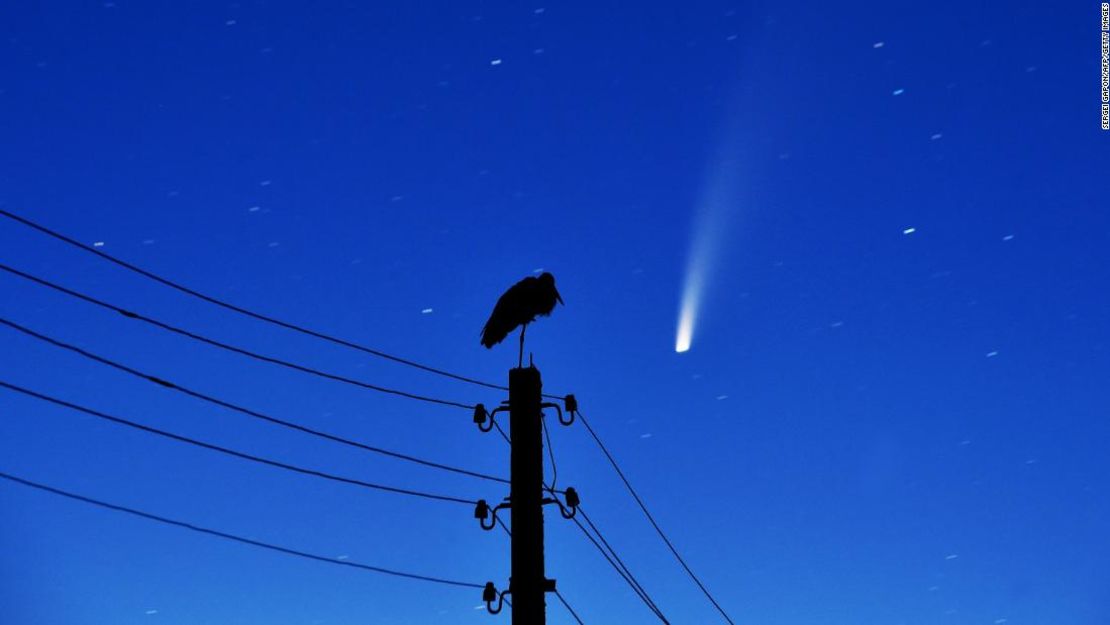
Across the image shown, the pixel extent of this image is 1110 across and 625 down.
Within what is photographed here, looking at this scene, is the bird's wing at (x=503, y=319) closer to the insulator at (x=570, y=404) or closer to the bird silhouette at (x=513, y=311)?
the bird silhouette at (x=513, y=311)

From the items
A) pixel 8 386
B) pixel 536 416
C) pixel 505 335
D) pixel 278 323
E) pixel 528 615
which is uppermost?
pixel 505 335

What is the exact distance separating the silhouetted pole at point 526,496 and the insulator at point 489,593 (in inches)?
12.4

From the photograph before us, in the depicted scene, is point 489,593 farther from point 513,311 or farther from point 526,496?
point 513,311

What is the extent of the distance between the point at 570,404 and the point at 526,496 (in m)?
1.77

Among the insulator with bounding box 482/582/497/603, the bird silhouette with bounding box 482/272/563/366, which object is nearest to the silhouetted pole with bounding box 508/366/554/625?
the insulator with bounding box 482/582/497/603

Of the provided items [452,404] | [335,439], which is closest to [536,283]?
[452,404]

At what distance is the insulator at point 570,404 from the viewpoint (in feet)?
42.6

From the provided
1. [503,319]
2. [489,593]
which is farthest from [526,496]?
[503,319]

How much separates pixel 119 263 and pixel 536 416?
440 centimetres

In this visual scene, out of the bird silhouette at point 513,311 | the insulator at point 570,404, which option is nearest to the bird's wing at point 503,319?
the bird silhouette at point 513,311

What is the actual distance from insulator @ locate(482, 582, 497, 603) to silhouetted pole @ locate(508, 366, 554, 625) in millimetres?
316

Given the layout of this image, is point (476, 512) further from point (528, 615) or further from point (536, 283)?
point (536, 283)

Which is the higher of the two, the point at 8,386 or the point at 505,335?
the point at 505,335

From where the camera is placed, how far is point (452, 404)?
12.8 meters
